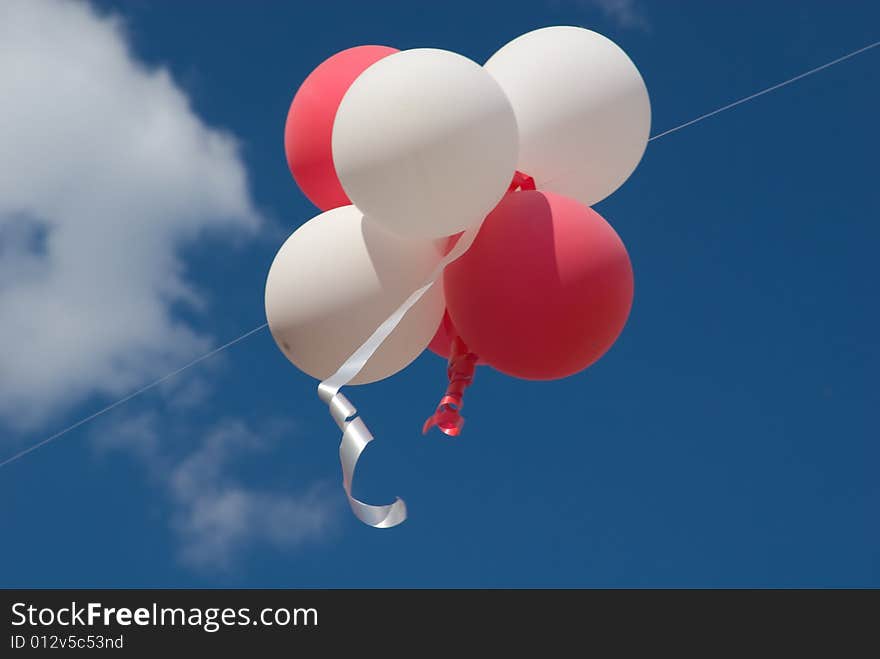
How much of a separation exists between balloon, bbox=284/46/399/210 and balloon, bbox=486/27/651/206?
583 mm

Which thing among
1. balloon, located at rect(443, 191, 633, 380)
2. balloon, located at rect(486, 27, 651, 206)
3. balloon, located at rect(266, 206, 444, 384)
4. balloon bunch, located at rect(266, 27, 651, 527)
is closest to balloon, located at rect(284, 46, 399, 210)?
balloon bunch, located at rect(266, 27, 651, 527)

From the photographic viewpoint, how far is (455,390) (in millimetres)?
4781

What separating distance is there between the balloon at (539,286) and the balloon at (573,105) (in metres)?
0.28

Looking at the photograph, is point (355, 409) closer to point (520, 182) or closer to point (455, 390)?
point (455, 390)

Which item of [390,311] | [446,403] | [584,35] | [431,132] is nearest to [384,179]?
[431,132]

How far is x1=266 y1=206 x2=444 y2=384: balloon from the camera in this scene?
4.66 meters

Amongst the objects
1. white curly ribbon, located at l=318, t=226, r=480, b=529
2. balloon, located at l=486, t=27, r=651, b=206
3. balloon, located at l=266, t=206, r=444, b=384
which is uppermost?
balloon, located at l=486, t=27, r=651, b=206

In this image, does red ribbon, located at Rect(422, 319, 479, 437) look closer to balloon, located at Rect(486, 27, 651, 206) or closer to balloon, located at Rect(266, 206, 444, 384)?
balloon, located at Rect(266, 206, 444, 384)

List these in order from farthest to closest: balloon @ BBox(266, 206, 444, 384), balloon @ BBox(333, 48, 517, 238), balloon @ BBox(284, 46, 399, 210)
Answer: balloon @ BBox(284, 46, 399, 210) < balloon @ BBox(266, 206, 444, 384) < balloon @ BBox(333, 48, 517, 238)

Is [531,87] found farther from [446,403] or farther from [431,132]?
[446,403]

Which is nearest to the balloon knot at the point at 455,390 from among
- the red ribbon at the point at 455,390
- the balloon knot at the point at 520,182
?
the red ribbon at the point at 455,390

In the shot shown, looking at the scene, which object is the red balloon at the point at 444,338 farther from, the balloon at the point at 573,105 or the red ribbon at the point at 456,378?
the balloon at the point at 573,105

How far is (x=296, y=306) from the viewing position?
4742 millimetres

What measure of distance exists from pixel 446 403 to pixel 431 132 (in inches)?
43.1
